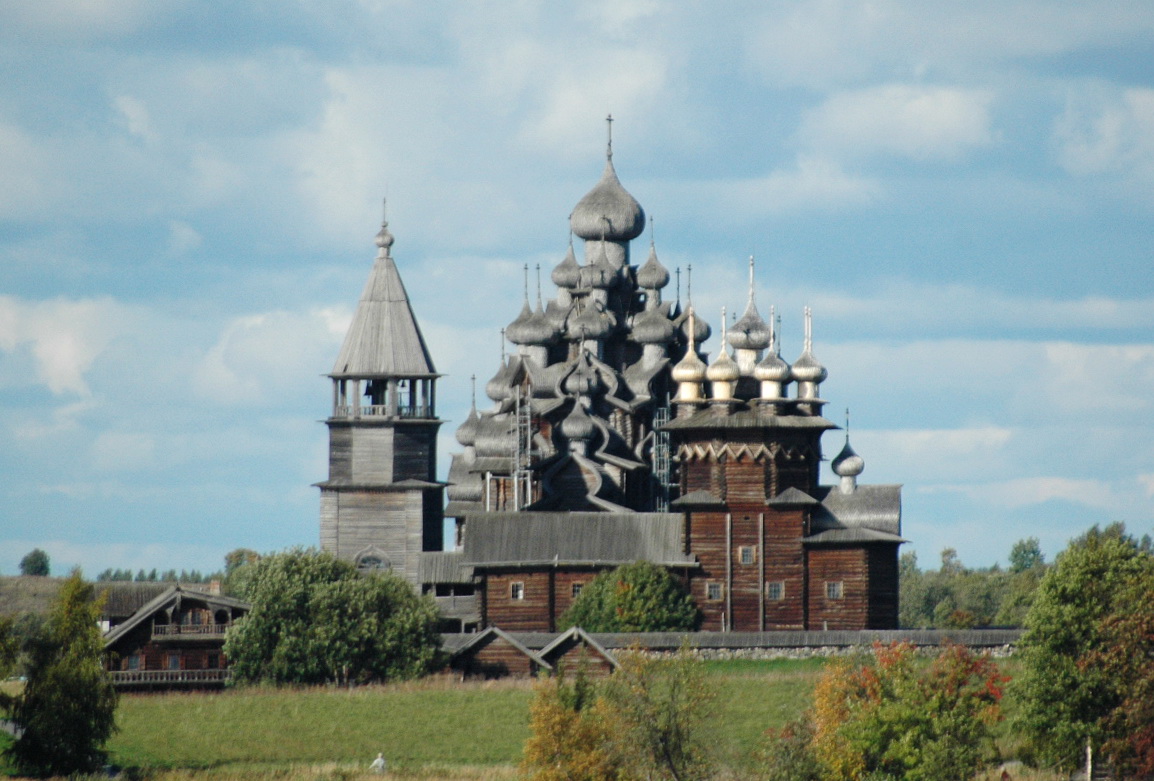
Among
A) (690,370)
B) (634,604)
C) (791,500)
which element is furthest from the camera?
(690,370)

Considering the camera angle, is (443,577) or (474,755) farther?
(443,577)

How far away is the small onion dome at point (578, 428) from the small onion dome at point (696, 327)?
5522 millimetres

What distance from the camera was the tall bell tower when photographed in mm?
73125

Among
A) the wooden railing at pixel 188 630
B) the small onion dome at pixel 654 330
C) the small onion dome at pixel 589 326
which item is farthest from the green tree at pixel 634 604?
the small onion dome at pixel 589 326

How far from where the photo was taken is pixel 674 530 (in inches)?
2653

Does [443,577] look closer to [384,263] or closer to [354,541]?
[354,541]

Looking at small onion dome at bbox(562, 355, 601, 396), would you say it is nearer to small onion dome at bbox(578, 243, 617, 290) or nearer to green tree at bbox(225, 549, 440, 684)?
small onion dome at bbox(578, 243, 617, 290)

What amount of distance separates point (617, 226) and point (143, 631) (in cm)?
2400

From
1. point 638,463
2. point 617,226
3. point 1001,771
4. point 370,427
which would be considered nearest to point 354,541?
point 370,427

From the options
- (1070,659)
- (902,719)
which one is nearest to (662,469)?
(1070,659)

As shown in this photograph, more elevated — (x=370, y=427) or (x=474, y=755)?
(x=370, y=427)

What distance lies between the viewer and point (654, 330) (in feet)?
248

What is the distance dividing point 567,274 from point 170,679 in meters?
22.1

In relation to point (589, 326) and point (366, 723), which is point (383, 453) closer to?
point (589, 326)
